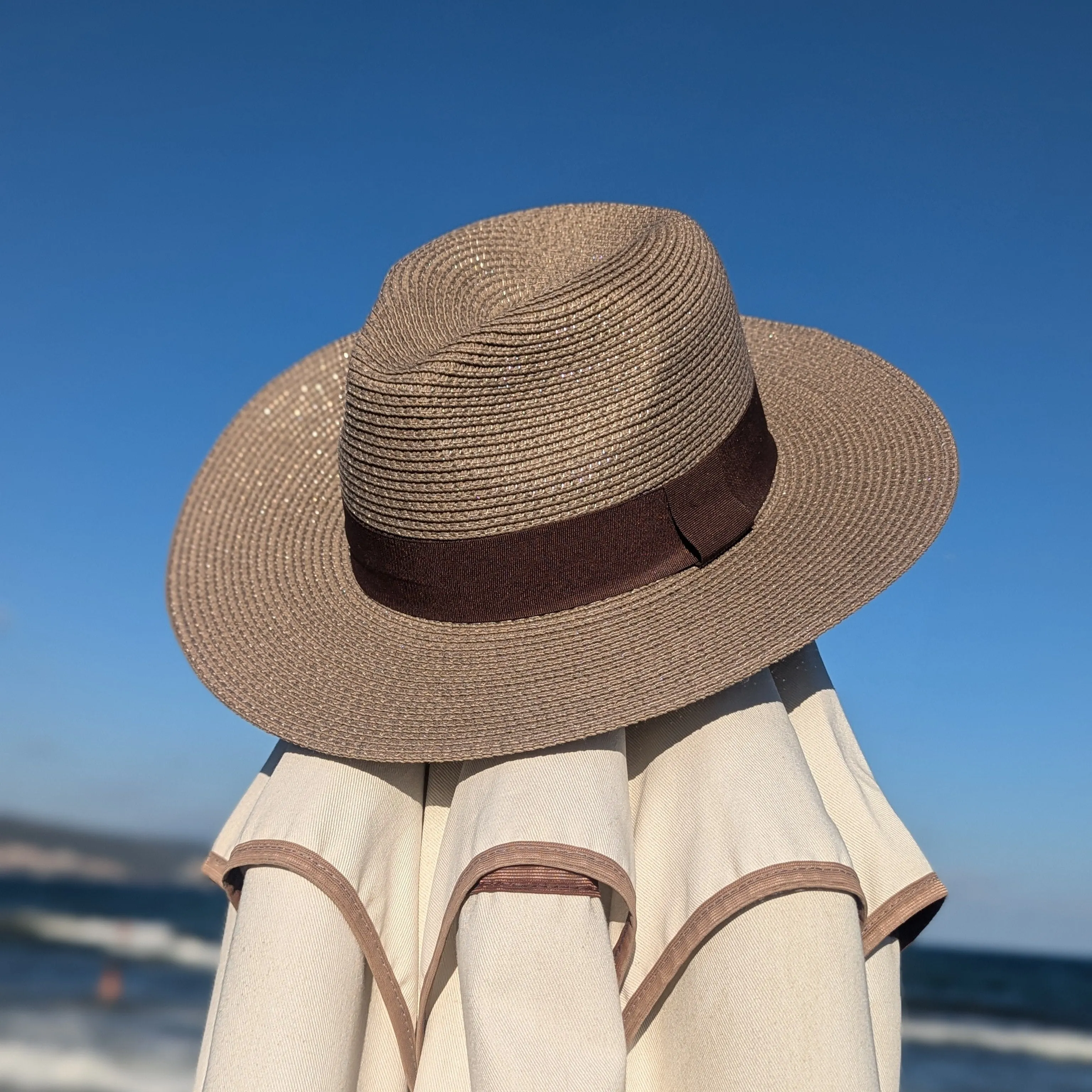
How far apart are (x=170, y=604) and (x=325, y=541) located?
227mm

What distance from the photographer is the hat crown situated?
1.10 m

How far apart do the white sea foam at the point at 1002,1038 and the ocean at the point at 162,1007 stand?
0.04 metres

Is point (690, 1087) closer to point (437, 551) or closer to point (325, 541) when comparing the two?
point (437, 551)

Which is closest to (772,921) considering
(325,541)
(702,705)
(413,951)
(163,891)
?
(702,705)

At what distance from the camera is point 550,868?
89 cm

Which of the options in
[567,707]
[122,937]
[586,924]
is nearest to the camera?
[586,924]

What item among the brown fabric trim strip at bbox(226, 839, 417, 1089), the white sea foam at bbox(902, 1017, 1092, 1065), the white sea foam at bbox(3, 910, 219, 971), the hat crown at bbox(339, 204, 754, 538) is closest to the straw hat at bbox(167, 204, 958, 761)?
the hat crown at bbox(339, 204, 754, 538)

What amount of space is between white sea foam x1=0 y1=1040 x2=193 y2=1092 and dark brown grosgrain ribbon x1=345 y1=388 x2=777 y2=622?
9.30 m

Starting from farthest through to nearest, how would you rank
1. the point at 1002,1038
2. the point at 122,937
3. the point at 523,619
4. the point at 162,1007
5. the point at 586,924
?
the point at 122,937 < the point at 1002,1038 < the point at 162,1007 < the point at 523,619 < the point at 586,924

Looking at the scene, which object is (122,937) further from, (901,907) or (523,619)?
(901,907)

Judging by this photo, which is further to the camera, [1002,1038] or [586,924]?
[1002,1038]

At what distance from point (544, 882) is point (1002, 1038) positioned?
1690cm

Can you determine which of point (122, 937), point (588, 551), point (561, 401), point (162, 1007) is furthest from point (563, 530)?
point (122, 937)

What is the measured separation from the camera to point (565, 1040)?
2.73 ft
